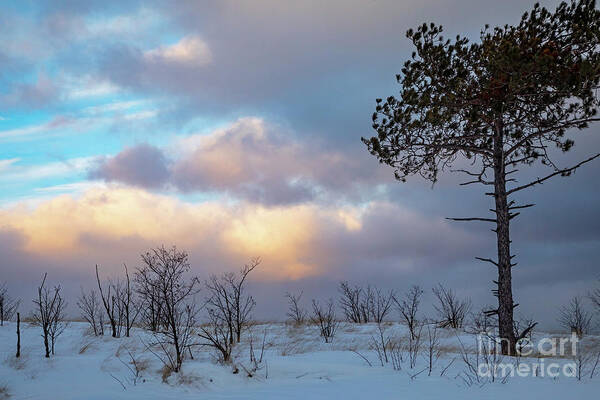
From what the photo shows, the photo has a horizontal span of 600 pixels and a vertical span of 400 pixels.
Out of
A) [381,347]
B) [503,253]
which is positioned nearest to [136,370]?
[381,347]

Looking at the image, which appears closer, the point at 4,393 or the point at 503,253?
the point at 4,393

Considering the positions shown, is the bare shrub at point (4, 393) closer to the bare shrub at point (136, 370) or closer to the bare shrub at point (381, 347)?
the bare shrub at point (136, 370)

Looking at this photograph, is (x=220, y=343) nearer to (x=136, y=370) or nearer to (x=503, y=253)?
(x=136, y=370)

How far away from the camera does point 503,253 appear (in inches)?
506

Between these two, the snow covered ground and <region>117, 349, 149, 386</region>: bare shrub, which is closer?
the snow covered ground

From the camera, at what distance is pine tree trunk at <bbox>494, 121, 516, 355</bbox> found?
12.5 m

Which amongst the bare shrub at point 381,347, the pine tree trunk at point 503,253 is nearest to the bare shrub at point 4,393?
the bare shrub at point 381,347

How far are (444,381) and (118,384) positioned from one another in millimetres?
6704

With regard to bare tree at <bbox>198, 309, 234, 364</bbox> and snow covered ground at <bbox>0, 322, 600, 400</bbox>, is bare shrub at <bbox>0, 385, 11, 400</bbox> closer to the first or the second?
snow covered ground at <bbox>0, 322, 600, 400</bbox>

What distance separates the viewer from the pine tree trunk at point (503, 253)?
12516mm

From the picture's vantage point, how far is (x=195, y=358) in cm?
1194

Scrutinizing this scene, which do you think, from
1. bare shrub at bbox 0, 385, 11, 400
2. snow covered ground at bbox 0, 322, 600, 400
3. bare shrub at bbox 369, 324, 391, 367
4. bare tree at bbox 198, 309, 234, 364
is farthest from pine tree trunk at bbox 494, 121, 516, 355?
bare shrub at bbox 0, 385, 11, 400

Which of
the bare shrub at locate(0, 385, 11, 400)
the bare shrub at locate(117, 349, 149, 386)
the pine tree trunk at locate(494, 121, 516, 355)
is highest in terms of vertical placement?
the pine tree trunk at locate(494, 121, 516, 355)

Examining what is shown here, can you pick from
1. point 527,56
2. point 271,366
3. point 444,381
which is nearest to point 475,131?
point 527,56
